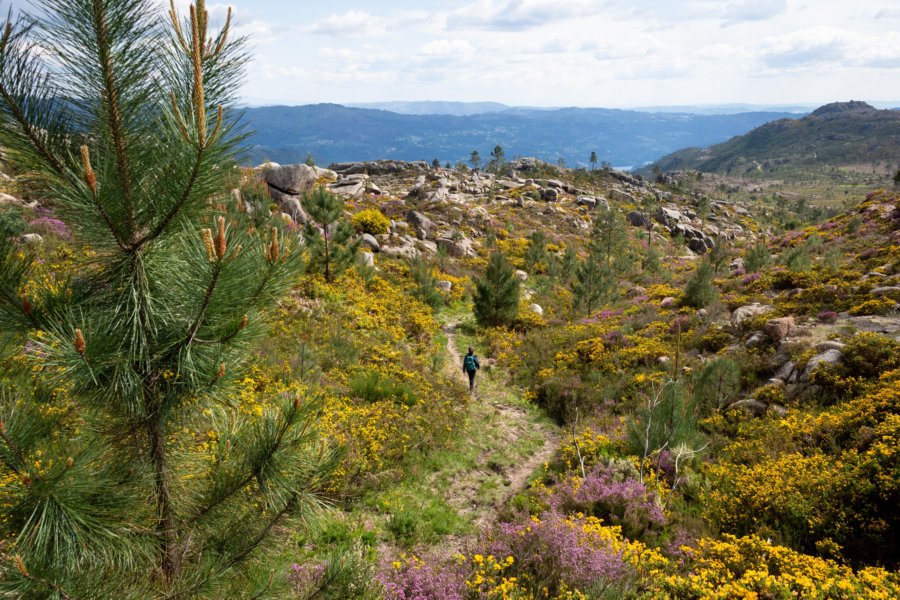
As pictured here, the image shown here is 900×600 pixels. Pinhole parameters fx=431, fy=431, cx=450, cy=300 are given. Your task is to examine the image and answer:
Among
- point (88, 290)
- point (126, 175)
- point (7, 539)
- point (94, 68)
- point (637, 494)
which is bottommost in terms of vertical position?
point (637, 494)

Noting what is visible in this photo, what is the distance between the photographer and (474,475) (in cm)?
953

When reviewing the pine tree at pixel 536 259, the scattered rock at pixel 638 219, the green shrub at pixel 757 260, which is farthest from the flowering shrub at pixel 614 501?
the scattered rock at pixel 638 219

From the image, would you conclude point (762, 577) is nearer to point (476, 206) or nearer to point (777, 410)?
point (777, 410)

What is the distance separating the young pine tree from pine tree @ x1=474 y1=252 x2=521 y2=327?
1711 centimetres

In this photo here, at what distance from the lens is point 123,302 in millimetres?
2238

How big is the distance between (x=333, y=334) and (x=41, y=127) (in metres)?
12.1

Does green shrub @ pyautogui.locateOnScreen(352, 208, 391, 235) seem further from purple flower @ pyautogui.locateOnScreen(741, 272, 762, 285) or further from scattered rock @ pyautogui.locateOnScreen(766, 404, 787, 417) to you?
scattered rock @ pyautogui.locateOnScreen(766, 404, 787, 417)

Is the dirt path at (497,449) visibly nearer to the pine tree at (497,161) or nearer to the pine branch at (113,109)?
the pine branch at (113,109)

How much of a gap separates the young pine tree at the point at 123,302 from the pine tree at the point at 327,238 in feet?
48.8

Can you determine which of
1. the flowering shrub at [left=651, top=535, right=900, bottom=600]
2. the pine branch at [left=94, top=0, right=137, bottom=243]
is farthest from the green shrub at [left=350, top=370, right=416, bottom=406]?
the pine branch at [left=94, top=0, right=137, bottom=243]

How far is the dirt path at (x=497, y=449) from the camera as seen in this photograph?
861cm

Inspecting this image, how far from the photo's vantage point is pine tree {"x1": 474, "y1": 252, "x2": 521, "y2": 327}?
19.5 metres

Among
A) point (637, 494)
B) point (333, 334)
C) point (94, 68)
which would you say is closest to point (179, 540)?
point (94, 68)

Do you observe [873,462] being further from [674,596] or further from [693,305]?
[693,305]
